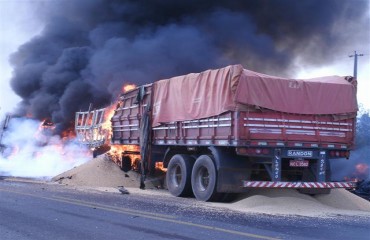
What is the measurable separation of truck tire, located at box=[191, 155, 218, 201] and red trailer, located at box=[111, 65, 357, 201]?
22 millimetres

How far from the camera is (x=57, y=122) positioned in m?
31.6

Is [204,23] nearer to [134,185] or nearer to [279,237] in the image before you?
[134,185]

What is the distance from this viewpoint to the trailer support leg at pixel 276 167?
11516mm

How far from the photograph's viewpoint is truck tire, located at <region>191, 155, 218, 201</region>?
12.1 m

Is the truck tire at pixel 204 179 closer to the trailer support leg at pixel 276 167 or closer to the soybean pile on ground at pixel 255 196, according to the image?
the soybean pile on ground at pixel 255 196

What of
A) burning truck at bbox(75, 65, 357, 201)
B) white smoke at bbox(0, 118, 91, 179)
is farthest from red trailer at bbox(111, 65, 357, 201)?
white smoke at bbox(0, 118, 91, 179)

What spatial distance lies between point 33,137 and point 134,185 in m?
12.6

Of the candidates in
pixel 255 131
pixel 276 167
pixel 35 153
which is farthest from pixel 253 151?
pixel 35 153

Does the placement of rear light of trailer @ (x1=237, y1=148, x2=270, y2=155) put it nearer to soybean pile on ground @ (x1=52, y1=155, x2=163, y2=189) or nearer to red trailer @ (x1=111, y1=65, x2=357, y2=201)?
red trailer @ (x1=111, y1=65, x2=357, y2=201)

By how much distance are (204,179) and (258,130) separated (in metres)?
2.11

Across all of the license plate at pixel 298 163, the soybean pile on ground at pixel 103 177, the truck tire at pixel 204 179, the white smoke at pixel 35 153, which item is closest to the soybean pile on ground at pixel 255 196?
the soybean pile on ground at pixel 103 177

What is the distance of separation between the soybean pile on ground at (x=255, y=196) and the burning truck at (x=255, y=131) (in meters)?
0.30

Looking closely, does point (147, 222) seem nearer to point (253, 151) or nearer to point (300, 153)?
point (253, 151)

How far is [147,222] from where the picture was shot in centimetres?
841
